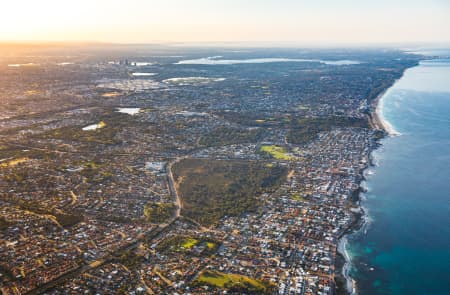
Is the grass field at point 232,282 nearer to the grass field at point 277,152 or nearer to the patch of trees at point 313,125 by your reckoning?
the grass field at point 277,152

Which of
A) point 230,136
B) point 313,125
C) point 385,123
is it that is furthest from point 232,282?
point 385,123

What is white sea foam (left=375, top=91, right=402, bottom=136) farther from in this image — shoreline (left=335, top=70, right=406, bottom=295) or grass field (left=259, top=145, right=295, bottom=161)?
grass field (left=259, top=145, right=295, bottom=161)

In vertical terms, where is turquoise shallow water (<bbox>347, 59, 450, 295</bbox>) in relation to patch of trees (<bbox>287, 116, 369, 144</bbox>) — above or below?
below

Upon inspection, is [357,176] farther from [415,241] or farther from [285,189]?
[415,241]

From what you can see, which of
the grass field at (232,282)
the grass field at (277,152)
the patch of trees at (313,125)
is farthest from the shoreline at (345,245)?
the grass field at (277,152)

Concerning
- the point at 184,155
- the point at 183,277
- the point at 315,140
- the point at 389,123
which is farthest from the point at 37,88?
the point at 183,277

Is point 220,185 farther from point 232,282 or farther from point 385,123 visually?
point 385,123

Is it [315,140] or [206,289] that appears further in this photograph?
[315,140]

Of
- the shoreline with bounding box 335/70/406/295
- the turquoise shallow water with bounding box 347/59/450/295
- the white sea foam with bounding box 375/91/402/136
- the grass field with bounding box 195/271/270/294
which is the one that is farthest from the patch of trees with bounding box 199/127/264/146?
the grass field with bounding box 195/271/270/294
